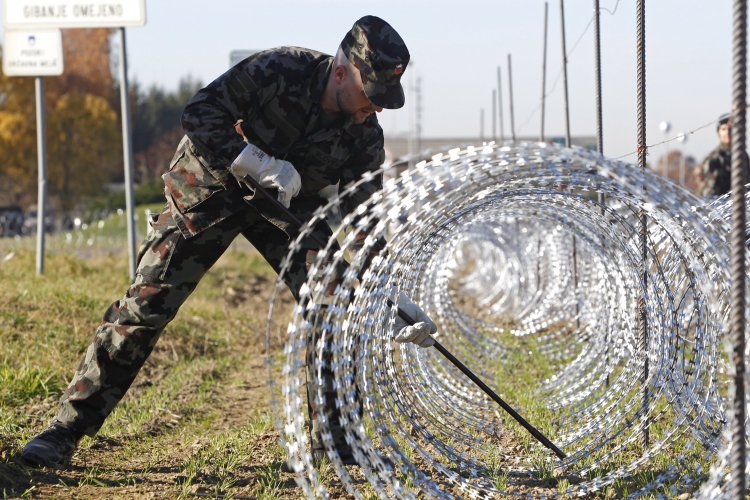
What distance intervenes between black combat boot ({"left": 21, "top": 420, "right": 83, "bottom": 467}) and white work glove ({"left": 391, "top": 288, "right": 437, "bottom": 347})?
1.55 metres

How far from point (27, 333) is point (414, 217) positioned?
178 inches

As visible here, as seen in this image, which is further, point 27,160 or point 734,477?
point 27,160

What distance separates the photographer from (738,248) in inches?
101

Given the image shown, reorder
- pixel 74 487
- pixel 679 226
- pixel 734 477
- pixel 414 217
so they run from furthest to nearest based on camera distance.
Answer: pixel 74 487 → pixel 414 217 → pixel 679 226 → pixel 734 477

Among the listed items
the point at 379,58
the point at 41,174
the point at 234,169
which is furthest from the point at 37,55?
the point at 379,58

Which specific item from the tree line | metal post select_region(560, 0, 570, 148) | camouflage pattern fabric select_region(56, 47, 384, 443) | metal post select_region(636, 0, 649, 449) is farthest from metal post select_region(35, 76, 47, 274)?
the tree line

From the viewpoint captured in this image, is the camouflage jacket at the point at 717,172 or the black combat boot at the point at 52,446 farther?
the camouflage jacket at the point at 717,172

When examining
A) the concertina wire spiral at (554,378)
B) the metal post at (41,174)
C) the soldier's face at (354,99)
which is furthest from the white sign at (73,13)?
the soldier's face at (354,99)

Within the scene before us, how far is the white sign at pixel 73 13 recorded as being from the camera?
9891 millimetres

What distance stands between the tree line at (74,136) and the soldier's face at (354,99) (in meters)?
32.9

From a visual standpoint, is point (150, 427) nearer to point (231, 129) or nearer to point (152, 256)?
point (152, 256)

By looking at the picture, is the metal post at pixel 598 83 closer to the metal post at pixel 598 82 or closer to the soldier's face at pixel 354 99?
the metal post at pixel 598 82

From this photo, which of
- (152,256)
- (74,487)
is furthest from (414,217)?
(74,487)

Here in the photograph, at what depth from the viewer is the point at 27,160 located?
36.8m
